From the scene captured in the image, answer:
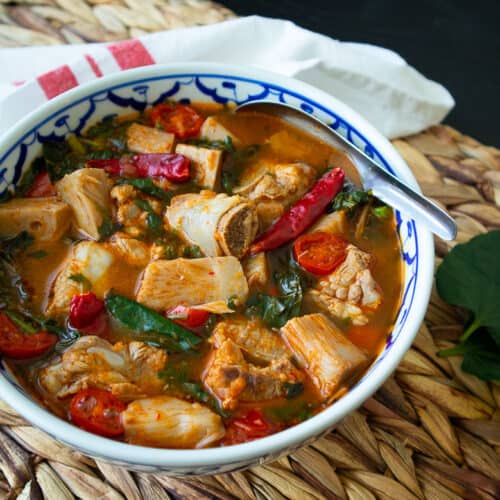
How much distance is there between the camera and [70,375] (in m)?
2.55

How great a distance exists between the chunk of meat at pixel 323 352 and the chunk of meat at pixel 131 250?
2.32 feet

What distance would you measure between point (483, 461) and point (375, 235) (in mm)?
1110

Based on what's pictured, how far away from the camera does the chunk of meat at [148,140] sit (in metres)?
3.35

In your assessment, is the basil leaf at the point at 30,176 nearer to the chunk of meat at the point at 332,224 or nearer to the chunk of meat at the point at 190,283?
the chunk of meat at the point at 190,283

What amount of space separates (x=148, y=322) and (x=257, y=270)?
52 cm

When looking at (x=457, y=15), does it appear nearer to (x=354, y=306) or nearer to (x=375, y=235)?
(x=375, y=235)

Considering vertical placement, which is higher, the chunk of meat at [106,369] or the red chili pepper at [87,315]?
the red chili pepper at [87,315]

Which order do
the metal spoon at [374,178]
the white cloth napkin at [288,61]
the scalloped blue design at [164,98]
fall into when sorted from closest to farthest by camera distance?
the metal spoon at [374,178], the scalloped blue design at [164,98], the white cloth napkin at [288,61]

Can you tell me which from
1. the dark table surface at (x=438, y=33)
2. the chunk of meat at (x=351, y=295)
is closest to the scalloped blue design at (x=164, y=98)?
the chunk of meat at (x=351, y=295)

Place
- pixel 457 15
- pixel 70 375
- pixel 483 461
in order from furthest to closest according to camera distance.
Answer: pixel 457 15, pixel 483 461, pixel 70 375

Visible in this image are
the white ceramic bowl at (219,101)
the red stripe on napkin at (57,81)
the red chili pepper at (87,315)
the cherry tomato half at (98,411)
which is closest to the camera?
the white ceramic bowl at (219,101)

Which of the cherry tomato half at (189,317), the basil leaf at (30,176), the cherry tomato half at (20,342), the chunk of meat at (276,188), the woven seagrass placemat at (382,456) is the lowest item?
the woven seagrass placemat at (382,456)

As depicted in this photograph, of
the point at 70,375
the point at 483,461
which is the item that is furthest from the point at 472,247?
the point at 70,375


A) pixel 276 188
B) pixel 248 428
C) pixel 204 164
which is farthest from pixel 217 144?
pixel 248 428
